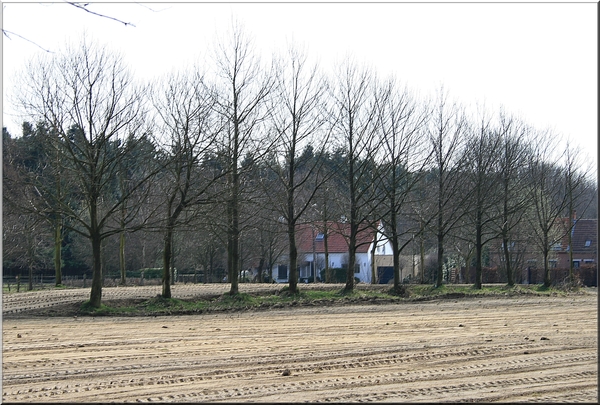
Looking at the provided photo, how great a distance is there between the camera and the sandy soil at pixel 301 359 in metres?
10.3

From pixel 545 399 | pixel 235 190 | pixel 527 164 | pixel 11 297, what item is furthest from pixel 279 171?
pixel 545 399

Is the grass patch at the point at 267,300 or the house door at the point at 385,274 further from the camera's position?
the house door at the point at 385,274

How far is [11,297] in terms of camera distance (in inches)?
1120

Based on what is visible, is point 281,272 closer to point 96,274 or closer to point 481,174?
point 481,174

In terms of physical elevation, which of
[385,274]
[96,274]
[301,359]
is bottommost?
[301,359]

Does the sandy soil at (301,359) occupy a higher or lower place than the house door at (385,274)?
lower

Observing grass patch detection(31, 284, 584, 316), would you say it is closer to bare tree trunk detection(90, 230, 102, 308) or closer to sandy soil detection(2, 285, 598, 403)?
bare tree trunk detection(90, 230, 102, 308)

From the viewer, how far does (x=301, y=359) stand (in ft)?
43.5

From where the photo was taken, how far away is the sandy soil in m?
10.3

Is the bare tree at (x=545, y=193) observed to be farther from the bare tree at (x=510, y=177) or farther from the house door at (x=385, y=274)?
the house door at (x=385, y=274)

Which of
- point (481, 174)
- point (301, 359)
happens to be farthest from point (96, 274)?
point (481, 174)

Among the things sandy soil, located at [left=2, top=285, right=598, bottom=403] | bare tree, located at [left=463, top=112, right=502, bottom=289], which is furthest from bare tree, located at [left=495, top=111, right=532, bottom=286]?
sandy soil, located at [left=2, top=285, right=598, bottom=403]

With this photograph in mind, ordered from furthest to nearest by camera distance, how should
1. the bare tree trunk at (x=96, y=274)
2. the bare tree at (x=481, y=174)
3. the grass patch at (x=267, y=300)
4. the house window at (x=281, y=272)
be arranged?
the house window at (x=281, y=272) < the bare tree at (x=481, y=174) < the grass patch at (x=267, y=300) < the bare tree trunk at (x=96, y=274)

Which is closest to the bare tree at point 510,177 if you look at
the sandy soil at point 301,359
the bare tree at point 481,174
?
the bare tree at point 481,174
